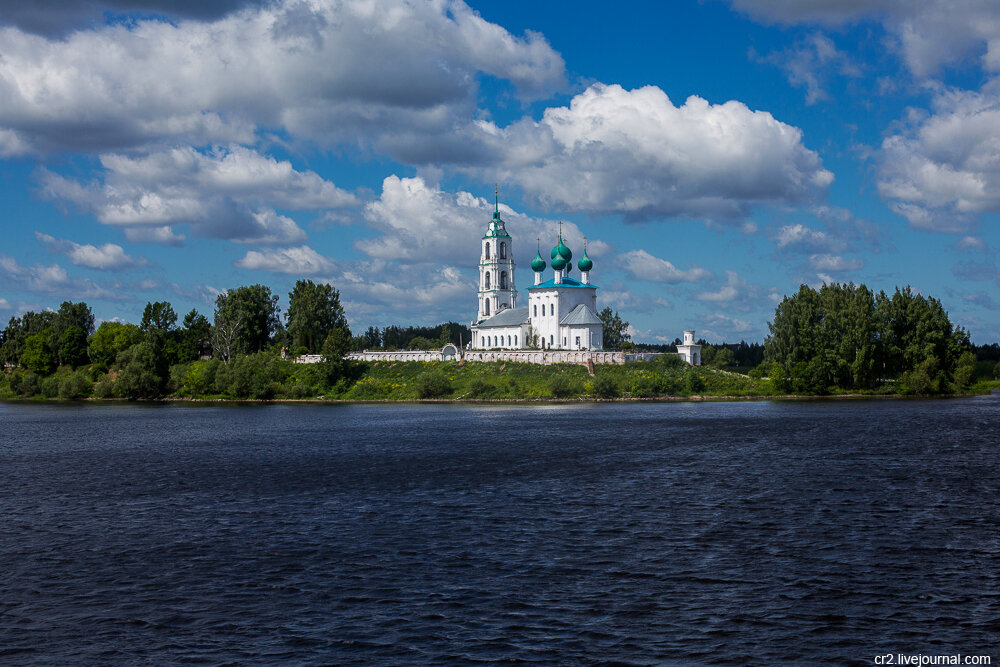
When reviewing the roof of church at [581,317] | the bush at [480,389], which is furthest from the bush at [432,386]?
the roof of church at [581,317]

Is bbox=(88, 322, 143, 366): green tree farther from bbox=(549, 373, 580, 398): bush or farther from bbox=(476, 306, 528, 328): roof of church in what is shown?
bbox=(549, 373, 580, 398): bush

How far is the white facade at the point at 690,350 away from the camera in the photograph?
109 m

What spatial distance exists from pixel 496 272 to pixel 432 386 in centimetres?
4030

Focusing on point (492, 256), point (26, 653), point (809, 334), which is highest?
point (492, 256)

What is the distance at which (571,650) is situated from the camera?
59.0 feet

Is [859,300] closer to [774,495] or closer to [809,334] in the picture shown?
[809,334]

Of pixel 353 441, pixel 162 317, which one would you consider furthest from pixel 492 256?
pixel 353 441

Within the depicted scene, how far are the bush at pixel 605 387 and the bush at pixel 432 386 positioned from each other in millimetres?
17460

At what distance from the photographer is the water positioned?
61.0 ft

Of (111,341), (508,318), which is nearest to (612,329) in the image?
(508,318)

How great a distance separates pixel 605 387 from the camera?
329ft

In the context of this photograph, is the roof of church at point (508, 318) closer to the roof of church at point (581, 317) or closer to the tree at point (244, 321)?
the roof of church at point (581, 317)

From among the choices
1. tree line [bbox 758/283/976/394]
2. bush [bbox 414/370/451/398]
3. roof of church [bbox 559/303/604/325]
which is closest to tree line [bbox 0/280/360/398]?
bush [bbox 414/370/451/398]

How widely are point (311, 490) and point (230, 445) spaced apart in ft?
70.0
